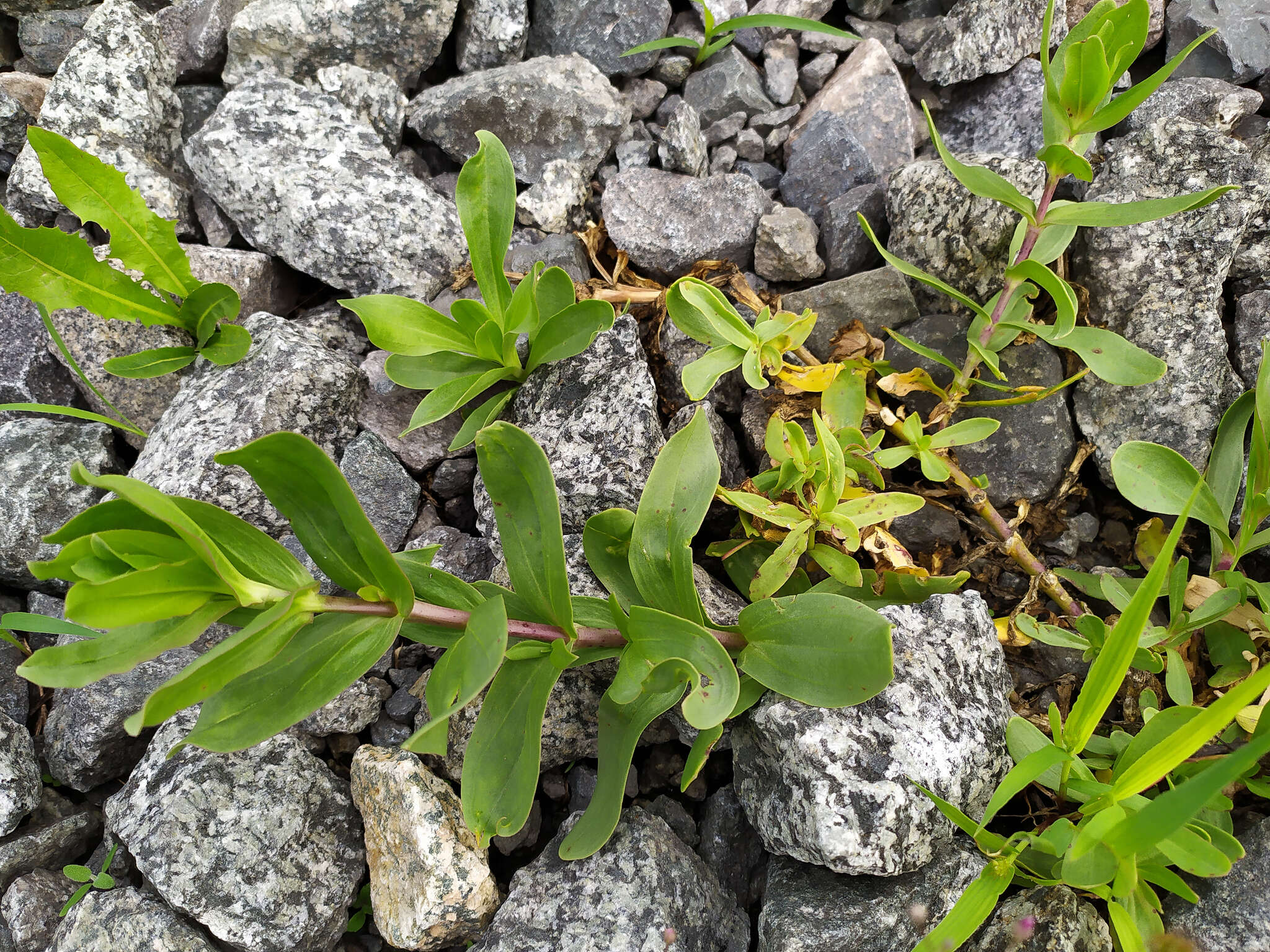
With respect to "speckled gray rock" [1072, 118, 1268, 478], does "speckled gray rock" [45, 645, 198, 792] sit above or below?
below

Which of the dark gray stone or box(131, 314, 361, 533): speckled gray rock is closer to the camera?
box(131, 314, 361, 533): speckled gray rock

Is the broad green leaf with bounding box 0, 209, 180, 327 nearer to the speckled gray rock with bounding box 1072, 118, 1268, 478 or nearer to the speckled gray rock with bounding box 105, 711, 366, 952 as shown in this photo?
the speckled gray rock with bounding box 105, 711, 366, 952

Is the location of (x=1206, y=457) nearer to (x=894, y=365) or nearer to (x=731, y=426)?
(x=894, y=365)

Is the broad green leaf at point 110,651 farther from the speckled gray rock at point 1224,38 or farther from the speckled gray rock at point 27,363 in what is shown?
the speckled gray rock at point 1224,38

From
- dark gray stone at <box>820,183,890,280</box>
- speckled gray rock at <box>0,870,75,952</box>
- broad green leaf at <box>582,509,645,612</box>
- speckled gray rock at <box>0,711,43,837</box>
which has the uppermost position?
dark gray stone at <box>820,183,890,280</box>

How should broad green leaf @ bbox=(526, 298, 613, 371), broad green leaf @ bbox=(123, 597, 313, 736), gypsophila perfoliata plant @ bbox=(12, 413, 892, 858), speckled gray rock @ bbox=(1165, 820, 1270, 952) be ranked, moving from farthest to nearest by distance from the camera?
broad green leaf @ bbox=(526, 298, 613, 371) → speckled gray rock @ bbox=(1165, 820, 1270, 952) → gypsophila perfoliata plant @ bbox=(12, 413, 892, 858) → broad green leaf @ bbox=(123, 597, 313, 736)

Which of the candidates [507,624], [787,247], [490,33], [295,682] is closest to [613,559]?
[507,624]

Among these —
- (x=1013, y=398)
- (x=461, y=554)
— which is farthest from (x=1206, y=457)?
(x=461, y=554)

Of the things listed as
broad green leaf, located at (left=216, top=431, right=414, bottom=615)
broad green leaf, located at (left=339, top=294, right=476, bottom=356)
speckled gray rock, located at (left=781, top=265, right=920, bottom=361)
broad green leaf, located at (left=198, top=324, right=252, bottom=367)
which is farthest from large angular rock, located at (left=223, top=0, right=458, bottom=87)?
broad green leaf, located at (left=216, top=431, right=414, bottom=615)
